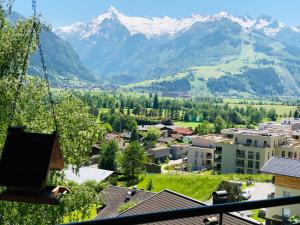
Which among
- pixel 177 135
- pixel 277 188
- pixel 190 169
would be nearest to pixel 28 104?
pixel 277 188

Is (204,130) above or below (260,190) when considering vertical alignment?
above

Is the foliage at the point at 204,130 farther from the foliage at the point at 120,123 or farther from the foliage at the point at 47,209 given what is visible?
the foliage at the point at 47,209

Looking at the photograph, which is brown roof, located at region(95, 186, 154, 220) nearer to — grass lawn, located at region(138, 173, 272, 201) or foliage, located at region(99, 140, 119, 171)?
grass lawn, located at region(138, 173, 272, 201)

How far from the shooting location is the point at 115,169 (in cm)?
7138

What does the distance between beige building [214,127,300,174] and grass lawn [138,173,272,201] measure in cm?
1679

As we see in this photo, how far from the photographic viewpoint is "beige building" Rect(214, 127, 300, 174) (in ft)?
252

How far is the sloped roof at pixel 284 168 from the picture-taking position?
28109 millimetres

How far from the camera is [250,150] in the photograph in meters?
77.3

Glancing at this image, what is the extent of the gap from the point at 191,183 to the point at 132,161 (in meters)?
8.79

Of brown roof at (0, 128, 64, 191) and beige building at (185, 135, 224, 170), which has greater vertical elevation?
brown roof at (0, 128, 64, 191)

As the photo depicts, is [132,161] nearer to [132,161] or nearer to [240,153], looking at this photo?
[132,161]

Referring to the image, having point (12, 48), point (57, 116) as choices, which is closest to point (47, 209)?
point (57, 116)

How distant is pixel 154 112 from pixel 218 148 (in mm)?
83552

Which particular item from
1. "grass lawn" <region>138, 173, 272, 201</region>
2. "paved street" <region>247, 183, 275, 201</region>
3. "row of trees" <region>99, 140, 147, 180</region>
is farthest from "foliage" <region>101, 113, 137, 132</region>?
"paved street" <region>247, 183, 275, 201</region>
